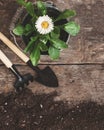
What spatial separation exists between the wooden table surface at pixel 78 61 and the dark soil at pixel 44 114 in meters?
0.04

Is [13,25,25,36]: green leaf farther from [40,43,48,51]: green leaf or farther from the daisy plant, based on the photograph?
[40,43,48,51]: green leaf

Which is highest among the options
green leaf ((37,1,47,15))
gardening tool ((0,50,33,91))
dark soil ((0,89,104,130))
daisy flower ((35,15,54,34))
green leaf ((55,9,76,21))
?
green leaf ((37,1,47,15))

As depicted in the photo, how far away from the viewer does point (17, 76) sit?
2027 millimetres

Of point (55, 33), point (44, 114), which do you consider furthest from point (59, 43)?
point (44, 114)

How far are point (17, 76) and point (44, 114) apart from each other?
24 cm

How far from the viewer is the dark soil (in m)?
2.06

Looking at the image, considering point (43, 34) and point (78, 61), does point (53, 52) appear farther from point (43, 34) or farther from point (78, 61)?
point (78, 61)

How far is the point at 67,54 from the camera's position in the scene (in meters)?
2.11

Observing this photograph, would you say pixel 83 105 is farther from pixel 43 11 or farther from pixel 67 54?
pixel 43 11

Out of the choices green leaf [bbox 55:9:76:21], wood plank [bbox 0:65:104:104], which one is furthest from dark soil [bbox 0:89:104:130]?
green leaf [bbox 55:9:76:21]

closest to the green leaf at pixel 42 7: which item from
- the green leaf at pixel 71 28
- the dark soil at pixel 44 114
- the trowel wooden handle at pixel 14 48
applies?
the green leaf at pixel 71 28

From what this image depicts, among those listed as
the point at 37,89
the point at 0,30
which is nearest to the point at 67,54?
the point at 37,89

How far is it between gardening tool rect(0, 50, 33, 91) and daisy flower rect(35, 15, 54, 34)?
9.4 inches

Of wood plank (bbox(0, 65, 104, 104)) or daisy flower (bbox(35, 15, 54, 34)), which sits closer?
daisy flower (bbox(35, 15, 54, 34))
